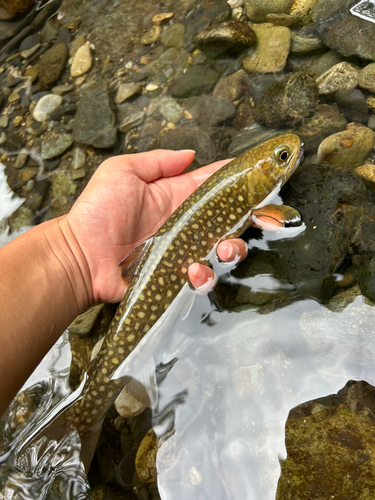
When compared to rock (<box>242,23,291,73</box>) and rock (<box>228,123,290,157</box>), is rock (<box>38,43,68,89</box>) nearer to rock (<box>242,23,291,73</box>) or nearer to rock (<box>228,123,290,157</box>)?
rock (<box>242,23,291,73</box>)

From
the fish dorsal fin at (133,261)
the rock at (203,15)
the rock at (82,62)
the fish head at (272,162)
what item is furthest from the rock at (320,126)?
the rock at (82,62)

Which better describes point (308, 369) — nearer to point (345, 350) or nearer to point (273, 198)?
point (345, 350)

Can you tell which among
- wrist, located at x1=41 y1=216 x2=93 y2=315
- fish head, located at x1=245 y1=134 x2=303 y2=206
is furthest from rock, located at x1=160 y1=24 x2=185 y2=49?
wrist, located at x1=41 y1=216 x2=93 y2=315

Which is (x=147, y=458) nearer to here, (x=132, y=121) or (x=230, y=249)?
(x=230, y=249)

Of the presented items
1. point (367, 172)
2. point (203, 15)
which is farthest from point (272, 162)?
point (203, 15)

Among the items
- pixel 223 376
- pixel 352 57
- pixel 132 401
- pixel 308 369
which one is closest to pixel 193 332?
pixel 223 376

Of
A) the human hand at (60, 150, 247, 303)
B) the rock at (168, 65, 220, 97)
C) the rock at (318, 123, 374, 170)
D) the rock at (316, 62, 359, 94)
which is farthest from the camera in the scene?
the rock at (168, 65, 220, 97)

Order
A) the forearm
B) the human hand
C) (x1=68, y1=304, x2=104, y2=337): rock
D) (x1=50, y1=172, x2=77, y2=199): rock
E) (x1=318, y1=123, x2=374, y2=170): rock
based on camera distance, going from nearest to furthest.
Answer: the forearm, the human hand, (x1=318, y1=123, x2=374, y2=170): rock, (x1=68, y1=304, x2=104, y2=337): rock, (x1=50, y1=172, x2=77, y2=199): rock
